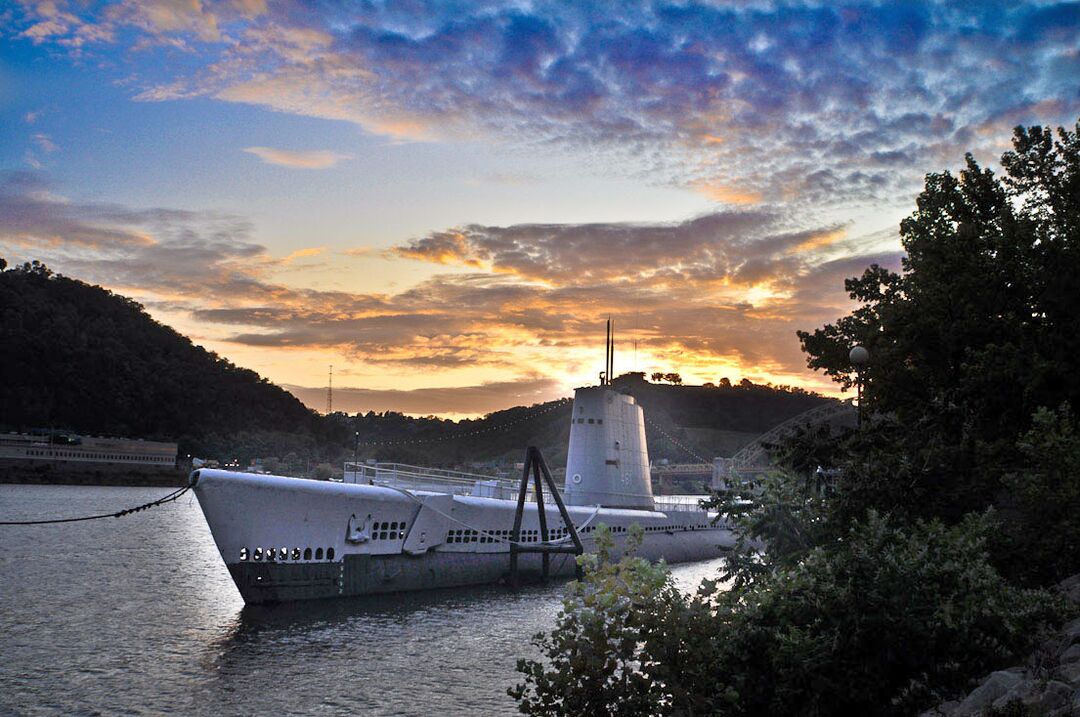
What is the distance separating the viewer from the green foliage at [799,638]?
33.2ft

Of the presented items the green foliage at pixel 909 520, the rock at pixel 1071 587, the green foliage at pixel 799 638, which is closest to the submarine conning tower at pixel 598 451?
the green foliage at pixel 909 520

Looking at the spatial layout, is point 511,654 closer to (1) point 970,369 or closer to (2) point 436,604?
(2) point 436,604

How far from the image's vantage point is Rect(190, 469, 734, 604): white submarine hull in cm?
2953

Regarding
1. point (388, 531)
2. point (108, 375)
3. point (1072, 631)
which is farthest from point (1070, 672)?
point (108, 375)

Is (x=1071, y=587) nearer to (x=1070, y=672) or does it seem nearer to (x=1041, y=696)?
(x=1070, y=672)

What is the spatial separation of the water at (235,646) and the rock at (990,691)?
11061mm

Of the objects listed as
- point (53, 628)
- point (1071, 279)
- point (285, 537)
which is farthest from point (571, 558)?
point (1071, 279)

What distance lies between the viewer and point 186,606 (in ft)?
104

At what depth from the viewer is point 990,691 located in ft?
33.7

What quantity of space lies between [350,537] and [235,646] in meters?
7.96

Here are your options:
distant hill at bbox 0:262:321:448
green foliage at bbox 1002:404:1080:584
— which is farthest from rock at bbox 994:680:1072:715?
distant hill at bbox 0:262:321:448

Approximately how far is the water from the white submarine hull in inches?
32.2

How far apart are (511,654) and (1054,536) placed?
14.1m

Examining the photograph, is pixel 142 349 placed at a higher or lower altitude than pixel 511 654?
higher
